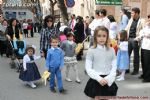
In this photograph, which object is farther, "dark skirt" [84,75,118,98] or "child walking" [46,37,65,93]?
"child walking" [46,37,65,93]

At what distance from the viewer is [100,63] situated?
223 inches

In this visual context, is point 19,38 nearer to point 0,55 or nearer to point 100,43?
point 0,55

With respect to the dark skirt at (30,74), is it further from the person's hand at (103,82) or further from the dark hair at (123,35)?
the person's hand at (103,82)

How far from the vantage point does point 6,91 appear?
1002cm

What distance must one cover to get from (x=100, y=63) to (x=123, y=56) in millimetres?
5886

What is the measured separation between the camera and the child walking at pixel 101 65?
5582 millimetres

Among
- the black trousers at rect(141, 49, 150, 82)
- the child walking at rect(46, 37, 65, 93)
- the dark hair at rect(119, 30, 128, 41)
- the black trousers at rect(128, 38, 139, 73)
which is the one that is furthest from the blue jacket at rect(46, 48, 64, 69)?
the black trousers at rect(128, 38, 139, 73)

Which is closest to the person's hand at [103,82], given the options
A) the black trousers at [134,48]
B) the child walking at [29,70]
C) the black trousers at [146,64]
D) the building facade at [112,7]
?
the child walking at [29,70]

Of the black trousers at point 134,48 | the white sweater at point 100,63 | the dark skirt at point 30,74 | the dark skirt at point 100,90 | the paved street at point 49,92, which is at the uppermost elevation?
the white sweater at point 100,63

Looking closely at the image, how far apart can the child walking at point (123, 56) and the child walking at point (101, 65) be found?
573 centimetres

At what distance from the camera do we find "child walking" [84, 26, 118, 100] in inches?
220

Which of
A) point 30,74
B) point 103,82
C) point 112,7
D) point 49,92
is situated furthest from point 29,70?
point 112,7

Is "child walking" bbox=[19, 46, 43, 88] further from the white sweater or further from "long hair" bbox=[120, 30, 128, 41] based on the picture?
the white sweater

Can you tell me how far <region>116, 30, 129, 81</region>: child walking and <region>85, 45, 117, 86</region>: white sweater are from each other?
5.74 meters
